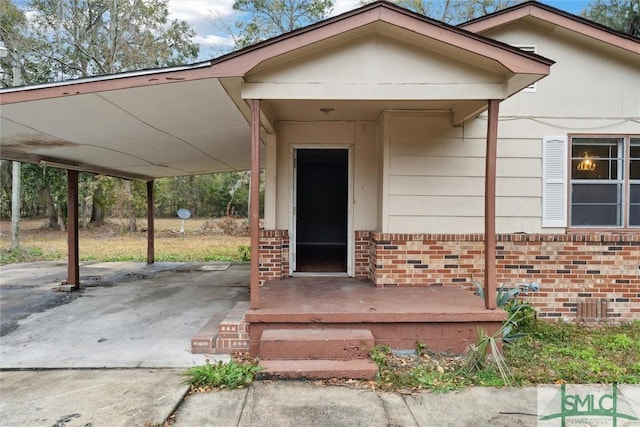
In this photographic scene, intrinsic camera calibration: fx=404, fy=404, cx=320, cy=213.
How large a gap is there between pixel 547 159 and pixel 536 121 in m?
0.56

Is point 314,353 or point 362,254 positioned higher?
point 362,254

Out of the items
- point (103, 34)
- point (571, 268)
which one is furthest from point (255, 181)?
point (103, 34)

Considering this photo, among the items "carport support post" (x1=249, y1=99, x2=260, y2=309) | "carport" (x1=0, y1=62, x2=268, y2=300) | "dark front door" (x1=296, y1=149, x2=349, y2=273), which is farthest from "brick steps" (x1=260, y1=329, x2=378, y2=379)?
"dark front door" (x1=296, y1=149, x2=349, y2=273)

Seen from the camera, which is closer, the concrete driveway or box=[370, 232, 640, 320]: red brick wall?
the concrete driveway

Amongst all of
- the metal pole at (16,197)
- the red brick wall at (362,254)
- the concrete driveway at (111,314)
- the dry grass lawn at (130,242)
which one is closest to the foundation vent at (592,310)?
the red brick wall at (362,254)

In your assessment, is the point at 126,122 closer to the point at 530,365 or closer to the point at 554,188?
the point at 530,365

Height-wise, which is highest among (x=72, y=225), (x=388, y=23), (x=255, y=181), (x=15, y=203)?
(x=388, y=23)

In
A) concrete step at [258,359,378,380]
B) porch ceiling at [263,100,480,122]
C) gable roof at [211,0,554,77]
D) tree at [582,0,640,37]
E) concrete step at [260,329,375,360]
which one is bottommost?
concrete step at [258,359,378,380]

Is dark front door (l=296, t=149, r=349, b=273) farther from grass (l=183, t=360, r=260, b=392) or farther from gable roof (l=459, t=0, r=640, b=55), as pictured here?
grass (l=183, t=360, r=260, b=392)

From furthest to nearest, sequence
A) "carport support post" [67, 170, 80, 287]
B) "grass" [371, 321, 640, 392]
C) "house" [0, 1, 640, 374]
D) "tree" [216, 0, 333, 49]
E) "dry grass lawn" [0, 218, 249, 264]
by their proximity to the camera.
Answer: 1. "tree" [216, 0, 333, 49]
2. "dry grass lawn" [0, 218, 249, 264]
3. "carport support post" [67, 170, 80, 287]
4. "house" [0, 1, 640, 374]
5. "grass" [371, 321, 640, 392]

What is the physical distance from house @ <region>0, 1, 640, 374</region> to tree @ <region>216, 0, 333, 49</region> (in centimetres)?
1422

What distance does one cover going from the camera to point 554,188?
18.5 feet

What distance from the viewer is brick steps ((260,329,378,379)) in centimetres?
355

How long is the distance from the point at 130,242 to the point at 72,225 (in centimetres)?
1025
